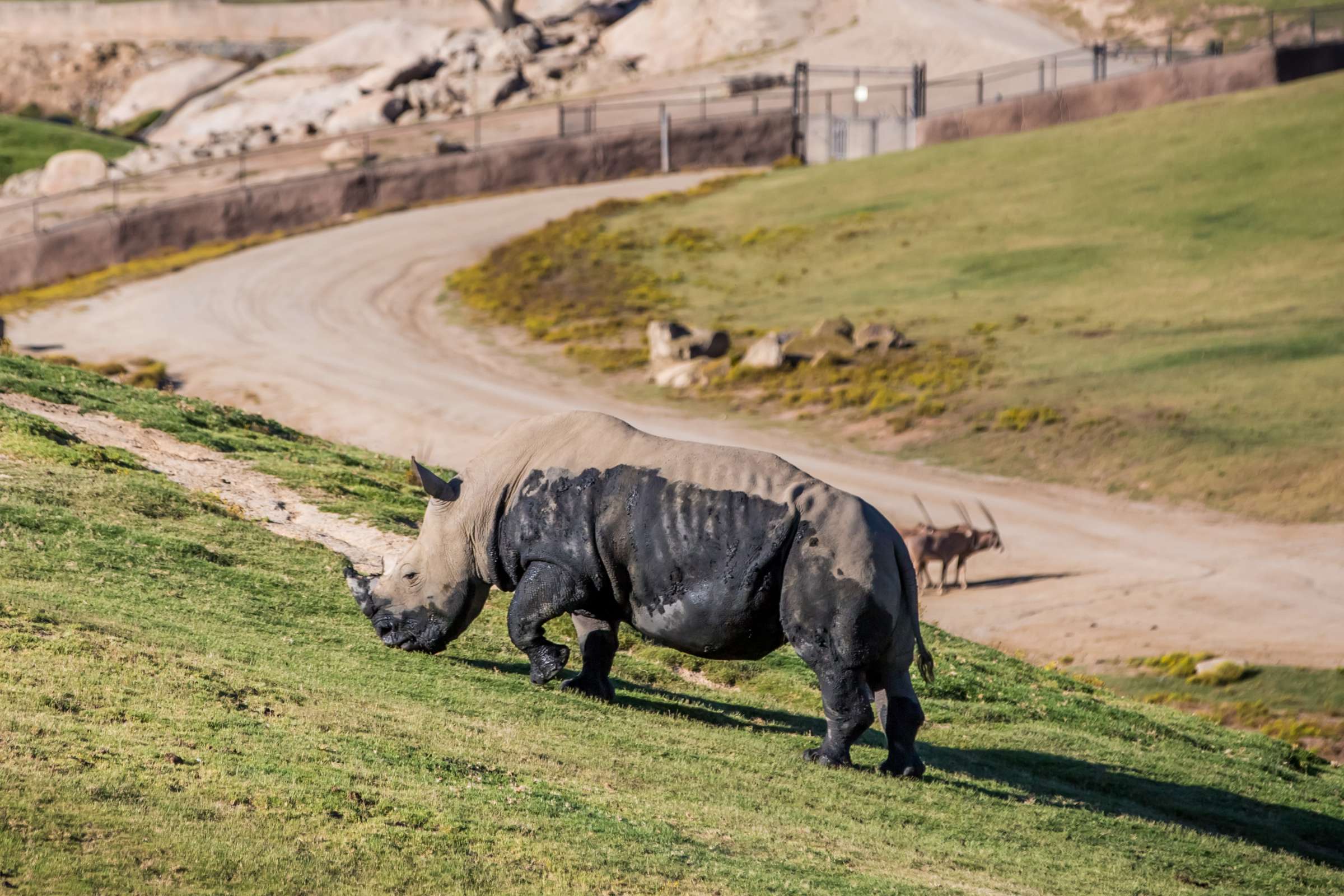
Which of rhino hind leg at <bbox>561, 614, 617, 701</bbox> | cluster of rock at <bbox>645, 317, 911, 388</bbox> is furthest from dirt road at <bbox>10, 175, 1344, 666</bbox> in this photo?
rhino hind leg at <bbox>561, 614, 617, 701</bbox>

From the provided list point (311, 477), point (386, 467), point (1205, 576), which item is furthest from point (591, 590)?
point (1205, 576)

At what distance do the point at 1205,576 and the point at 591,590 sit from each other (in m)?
21.1

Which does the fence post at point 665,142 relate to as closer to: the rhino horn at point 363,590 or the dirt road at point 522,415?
the dirt road at point 522,415

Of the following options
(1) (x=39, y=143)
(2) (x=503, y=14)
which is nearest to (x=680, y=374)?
(1) (x=39, y=143)

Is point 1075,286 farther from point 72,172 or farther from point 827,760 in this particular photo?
point 72,172

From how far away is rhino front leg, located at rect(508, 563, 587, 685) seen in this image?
1479 centimetres

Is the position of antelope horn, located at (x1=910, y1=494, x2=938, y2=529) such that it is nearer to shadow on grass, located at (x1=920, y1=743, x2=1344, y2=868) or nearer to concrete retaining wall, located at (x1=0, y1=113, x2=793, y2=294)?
shadow on grass, located at (x1=920, y1=743, x2=1344, y2=868)

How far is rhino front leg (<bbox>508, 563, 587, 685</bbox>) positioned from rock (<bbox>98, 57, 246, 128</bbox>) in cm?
11445

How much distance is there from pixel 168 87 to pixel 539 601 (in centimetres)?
11824

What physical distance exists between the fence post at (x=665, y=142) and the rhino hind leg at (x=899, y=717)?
6676 cm

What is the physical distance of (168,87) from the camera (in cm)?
12231

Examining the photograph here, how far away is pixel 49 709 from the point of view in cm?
1205

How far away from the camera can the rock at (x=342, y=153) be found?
80250 millimetres

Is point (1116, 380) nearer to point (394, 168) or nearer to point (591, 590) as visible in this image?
point (591, 590)
